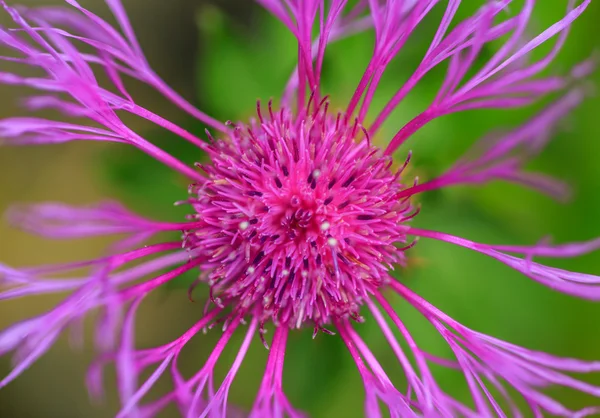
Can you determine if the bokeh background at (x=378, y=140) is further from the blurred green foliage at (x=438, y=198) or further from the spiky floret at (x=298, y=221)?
the spiky floret at (x=298, y=221)

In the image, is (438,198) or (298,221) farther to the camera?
(438,198)

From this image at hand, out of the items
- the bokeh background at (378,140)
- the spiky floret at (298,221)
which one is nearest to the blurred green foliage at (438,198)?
the bokeh background at (378,140)

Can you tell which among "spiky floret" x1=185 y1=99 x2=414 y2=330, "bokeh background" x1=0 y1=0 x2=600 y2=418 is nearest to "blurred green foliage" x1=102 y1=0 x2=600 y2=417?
"bokeh background" x1=0 y1=0 x2=600 y2=418

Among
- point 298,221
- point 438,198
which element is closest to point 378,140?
point 438,198

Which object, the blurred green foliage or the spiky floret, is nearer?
the spiky floret

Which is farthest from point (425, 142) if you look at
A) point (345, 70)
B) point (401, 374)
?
point (401, 374)

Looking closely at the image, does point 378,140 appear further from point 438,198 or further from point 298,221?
point 298,221

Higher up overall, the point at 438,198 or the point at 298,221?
the point at 438,198

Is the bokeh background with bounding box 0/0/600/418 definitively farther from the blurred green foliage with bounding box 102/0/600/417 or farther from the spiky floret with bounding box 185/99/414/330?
the spiky floret with bounding box 185/99/414/330
